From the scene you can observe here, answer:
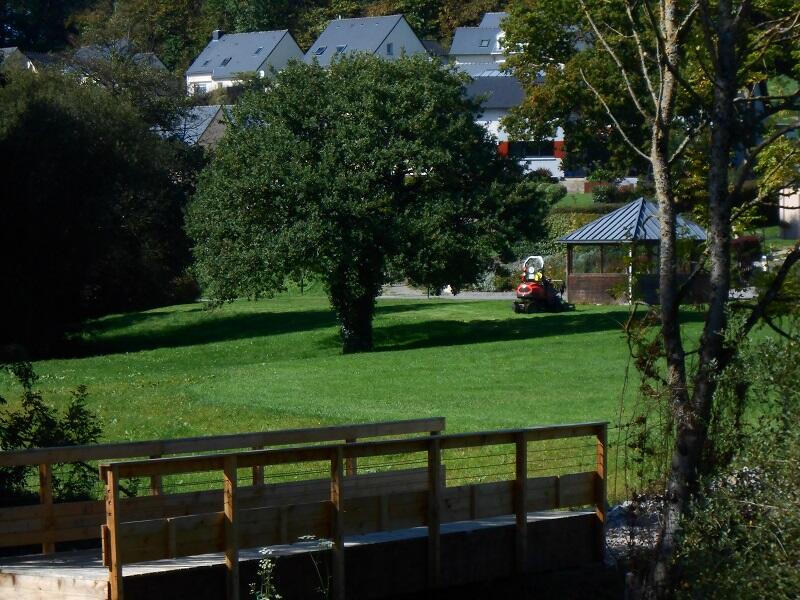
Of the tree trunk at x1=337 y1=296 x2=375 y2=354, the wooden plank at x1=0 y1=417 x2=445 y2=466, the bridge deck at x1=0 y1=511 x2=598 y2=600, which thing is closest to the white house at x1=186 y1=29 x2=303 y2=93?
the tree trunk at x1=337 y1=296 x2=375 y2=354

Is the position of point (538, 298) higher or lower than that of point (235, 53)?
lower

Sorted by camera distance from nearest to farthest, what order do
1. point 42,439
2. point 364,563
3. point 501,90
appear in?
1. point 364,563
2. point 42,439
3. point 501,90

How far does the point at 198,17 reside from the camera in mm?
110938

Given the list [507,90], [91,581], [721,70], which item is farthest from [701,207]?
[507,90]

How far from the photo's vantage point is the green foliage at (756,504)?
700cm

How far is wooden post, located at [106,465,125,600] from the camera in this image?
Answer: 309 inches

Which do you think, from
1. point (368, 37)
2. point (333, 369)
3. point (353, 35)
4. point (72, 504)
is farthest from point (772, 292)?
point (353, 35)

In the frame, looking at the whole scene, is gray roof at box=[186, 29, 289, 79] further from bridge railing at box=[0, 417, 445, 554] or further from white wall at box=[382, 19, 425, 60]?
bridge railing at box=[0, 417, 445, 554]

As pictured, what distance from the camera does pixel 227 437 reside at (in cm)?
1035

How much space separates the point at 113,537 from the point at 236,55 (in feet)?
325

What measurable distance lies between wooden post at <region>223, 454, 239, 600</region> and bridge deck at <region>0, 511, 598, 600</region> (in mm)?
79

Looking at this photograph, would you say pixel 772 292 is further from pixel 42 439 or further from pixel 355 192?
pixel 355 192

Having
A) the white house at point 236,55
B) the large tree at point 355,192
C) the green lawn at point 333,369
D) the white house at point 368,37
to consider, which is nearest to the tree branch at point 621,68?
the green lawn at point 333,369

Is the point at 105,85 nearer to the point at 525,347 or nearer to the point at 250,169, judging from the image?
the point at 250,169
